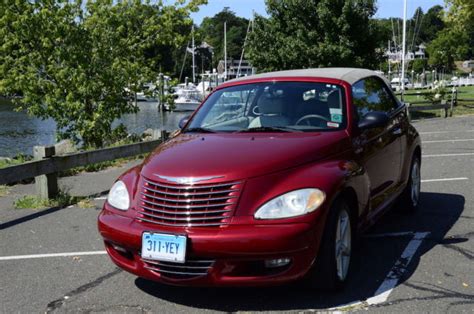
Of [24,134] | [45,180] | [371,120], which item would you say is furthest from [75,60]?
[24,134]

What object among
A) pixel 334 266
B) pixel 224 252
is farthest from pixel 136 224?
pixel 334 266

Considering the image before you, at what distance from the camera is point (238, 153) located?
4.19m

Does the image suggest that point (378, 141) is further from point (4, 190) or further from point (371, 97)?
point (4, 190)

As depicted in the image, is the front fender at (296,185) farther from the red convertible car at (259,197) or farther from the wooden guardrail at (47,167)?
the wooden guardrail at (47,167)

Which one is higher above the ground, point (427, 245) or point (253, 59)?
point (253, 59)

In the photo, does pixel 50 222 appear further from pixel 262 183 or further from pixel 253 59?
pixel 253 59

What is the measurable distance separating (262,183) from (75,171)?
318 inches

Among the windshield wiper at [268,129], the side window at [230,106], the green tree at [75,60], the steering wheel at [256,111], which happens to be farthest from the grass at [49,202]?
the green tree at [75,60]

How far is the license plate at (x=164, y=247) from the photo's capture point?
3725 millimetres

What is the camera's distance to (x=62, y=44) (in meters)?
13.9

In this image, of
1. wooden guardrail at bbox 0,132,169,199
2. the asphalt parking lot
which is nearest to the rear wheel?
the asphalt parking lot

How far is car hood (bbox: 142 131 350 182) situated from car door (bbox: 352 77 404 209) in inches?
16.2

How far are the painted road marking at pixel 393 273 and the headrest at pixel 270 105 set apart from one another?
172 centimetres

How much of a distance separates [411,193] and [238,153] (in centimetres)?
315
